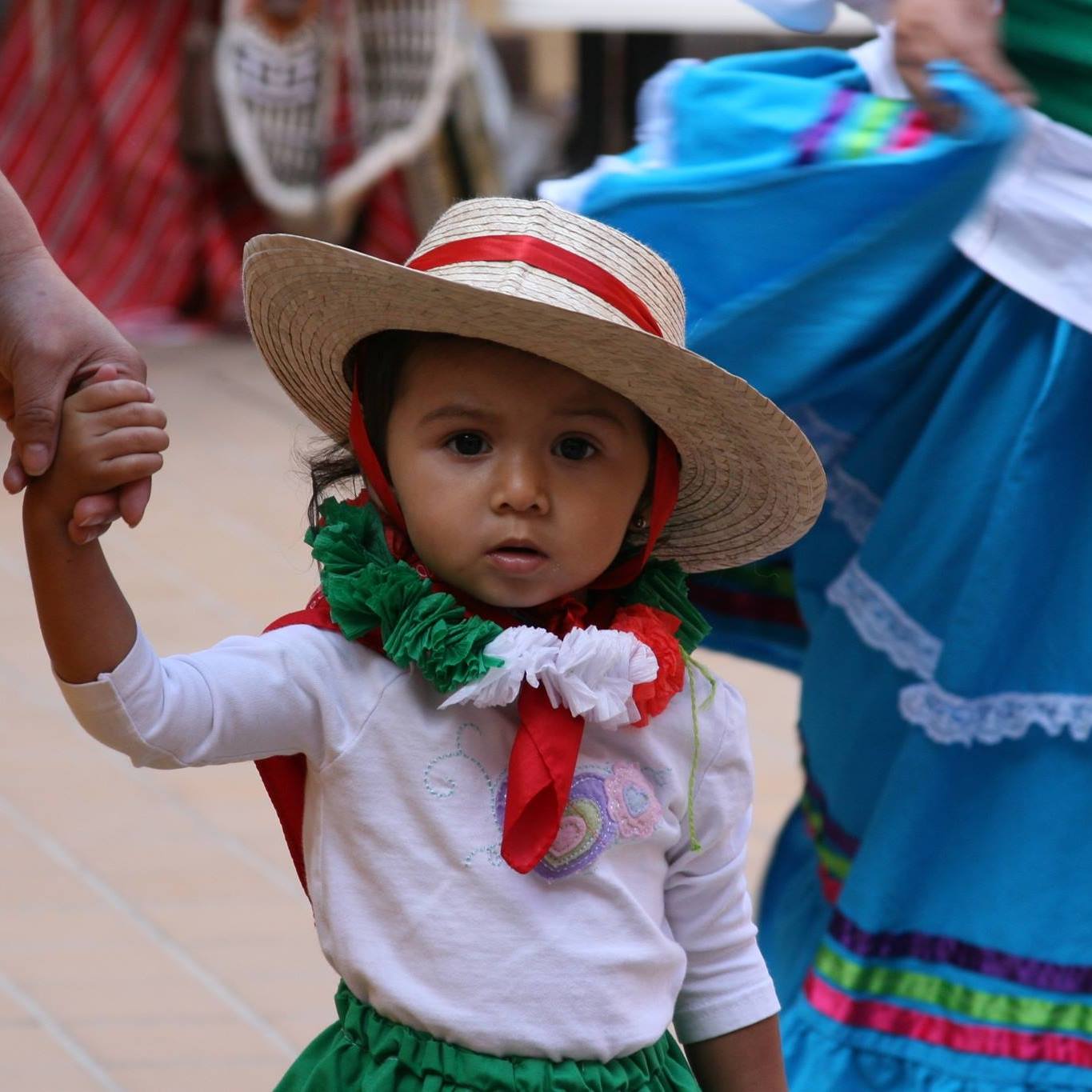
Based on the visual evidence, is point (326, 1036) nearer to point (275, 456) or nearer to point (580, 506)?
point (580, 506)

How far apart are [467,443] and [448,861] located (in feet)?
1.05

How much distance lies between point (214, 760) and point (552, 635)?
0.27 meters

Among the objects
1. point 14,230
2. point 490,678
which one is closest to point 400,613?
point 490,678

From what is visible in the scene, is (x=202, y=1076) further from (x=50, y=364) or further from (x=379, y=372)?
(x=50, y=364)

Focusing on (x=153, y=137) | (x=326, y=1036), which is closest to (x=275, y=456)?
(x=153, y=137)

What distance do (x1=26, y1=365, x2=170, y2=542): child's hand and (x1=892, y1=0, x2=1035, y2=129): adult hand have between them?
0.99 m

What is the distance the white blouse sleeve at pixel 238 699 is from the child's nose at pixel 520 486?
6.3 inches

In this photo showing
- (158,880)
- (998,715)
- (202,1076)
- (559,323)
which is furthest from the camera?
(158,880)

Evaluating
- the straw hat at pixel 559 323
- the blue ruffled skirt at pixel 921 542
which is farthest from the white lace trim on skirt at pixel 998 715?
the straw hat at pixel 559 323

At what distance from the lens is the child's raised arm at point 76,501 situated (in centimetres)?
133

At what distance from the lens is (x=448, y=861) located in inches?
59.4

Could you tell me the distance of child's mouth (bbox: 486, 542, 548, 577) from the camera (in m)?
1.51

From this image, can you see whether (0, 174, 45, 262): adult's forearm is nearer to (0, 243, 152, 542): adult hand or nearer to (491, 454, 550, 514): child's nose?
(0, 243, 152, 542): adult hand

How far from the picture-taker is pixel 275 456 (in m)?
5.39
